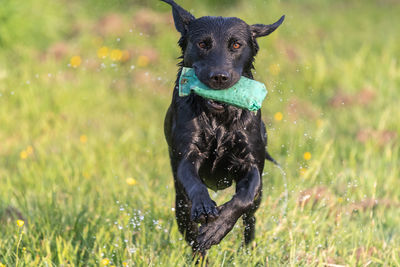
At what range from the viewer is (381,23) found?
944 centimetres

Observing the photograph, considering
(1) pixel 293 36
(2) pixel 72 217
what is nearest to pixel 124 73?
(1) pixel 293 36

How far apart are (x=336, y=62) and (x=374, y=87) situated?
0.76 m

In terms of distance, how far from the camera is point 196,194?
2.74 metres

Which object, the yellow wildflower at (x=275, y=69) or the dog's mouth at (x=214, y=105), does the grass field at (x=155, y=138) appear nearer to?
the yellow wildflower at (x=275, y=69)

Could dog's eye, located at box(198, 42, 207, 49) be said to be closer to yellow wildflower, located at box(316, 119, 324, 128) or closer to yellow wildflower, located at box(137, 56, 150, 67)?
yellow wildflower, located at box(316, 119, 324, 128)

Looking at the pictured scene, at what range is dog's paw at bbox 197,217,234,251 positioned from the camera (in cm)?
275

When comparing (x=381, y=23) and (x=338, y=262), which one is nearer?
(x=338, y=262)

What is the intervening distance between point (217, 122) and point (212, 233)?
26.7 inches

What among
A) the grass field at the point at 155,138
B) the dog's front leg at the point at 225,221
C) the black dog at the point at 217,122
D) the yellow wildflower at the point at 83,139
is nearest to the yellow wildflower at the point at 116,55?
the grass field at the point at 155,138

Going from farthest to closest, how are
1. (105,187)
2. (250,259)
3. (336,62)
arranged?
(336,62) → (105,187) → (250,259)

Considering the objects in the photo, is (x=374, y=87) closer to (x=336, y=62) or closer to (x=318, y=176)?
(x=336, y=62)

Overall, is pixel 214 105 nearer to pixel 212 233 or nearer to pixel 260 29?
pixel 260 29

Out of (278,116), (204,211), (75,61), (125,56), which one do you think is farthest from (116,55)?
(204,211)

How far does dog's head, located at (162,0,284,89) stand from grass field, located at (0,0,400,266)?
1.89 feet
